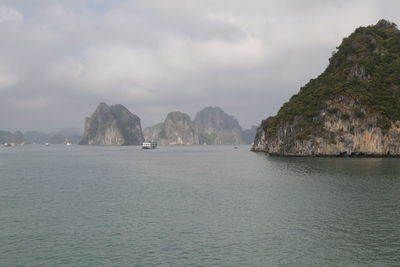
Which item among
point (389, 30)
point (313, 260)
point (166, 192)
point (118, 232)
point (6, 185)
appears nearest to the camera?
point (313, 260)

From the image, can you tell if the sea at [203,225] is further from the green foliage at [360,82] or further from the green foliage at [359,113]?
the green foliage at [360,82]

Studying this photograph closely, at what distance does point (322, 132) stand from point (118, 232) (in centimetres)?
11983

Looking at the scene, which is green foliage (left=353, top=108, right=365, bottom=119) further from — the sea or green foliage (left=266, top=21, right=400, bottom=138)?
the sea

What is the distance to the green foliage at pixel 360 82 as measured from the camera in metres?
139

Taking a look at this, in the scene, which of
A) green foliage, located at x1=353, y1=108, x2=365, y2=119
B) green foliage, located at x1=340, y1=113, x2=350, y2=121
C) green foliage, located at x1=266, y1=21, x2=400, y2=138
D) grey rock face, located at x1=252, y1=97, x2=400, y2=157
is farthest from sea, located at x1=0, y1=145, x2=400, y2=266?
green foliage, located at x1=266, y1=21, x2=400, y2=138

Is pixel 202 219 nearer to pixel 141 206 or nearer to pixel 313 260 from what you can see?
pixel 141 206

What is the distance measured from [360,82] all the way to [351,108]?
59.9 ft

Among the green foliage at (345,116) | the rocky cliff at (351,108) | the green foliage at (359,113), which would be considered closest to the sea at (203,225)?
the rocky cliff at (351,108)

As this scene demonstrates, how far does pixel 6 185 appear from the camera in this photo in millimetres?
67625

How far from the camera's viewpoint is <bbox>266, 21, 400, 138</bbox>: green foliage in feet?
456

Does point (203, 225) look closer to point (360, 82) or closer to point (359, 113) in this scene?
point (359, 113)

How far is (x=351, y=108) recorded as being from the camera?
453 ft

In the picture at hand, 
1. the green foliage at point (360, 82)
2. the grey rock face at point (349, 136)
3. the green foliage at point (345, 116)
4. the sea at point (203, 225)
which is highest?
the green foliage at point (360, 82)

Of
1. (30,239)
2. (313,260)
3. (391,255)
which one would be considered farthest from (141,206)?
(391,255)
